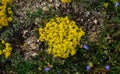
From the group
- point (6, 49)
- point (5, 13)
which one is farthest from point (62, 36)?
point (5, 13)

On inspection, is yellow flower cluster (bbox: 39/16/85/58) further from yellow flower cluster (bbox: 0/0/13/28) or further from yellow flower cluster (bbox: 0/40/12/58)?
yellow flower cluster (bbox: 0/0/13/28)

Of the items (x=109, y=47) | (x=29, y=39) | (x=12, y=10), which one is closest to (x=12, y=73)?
(x=29, y=39)

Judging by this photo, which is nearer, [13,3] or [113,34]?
[113,34]

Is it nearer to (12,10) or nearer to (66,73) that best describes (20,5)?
(12,10)

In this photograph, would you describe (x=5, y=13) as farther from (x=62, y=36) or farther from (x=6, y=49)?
(x=62, y=36)

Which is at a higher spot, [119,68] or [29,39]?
[29,39]
